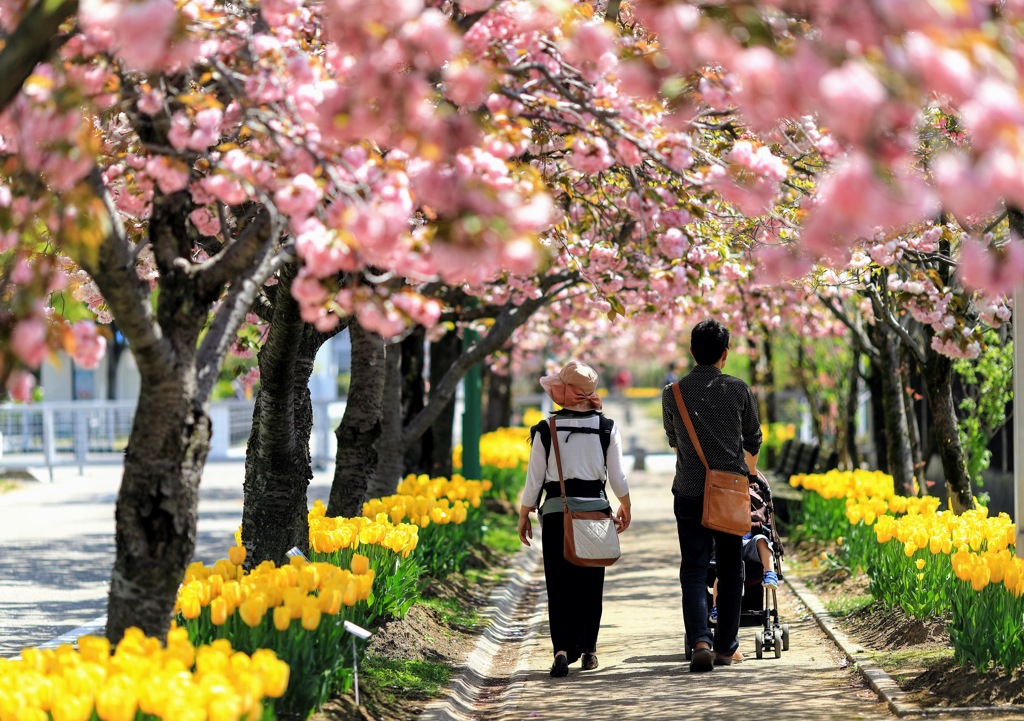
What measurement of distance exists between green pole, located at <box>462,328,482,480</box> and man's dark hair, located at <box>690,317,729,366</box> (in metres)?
8.83

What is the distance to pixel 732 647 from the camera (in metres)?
7.84

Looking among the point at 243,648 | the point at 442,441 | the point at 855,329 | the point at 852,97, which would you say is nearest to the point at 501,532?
the point at 442,441

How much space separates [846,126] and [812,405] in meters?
21.2

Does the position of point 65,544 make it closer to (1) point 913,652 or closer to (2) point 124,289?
(1) point 913,652

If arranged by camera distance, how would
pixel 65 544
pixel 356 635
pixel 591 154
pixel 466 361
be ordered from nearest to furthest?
pixel 591 154
pixel 356 635
pixel 466 361
pixel 65 544

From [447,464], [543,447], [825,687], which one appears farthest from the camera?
[447,464]

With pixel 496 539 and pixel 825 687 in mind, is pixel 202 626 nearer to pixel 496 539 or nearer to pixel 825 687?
pixel 825 687

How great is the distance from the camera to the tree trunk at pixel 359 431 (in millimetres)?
9867

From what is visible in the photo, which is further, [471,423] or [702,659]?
[471,423]

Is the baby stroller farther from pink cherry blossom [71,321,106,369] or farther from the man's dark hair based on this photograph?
pink cherry blossom [71,321,106,369]

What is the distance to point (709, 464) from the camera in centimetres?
758

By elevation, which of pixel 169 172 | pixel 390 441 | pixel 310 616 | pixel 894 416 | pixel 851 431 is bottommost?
pixel 310 616

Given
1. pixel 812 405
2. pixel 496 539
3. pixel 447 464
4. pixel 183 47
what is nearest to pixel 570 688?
pixel 183 47

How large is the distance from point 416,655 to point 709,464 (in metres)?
2.07
